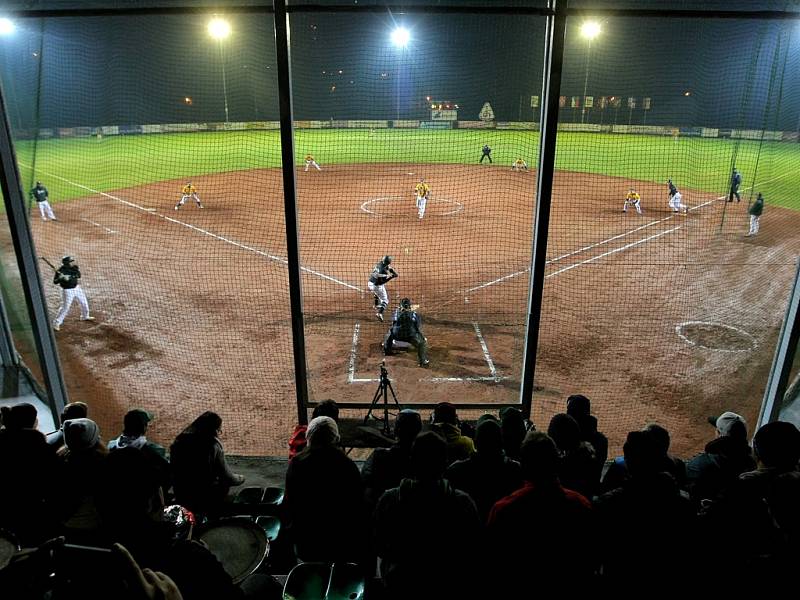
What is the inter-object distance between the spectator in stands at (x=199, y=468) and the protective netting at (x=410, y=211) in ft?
10.5

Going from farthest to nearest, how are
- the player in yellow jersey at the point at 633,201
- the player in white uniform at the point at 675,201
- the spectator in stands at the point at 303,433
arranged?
the player in yellow jersey at the point at 633,201
the player in white uniform at the point at 675,201
the spectator in stands at the point at 303,433

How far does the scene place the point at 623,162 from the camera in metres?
38.1

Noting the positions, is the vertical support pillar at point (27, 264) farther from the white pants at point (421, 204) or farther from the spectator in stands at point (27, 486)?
the white pants at point (421, 204)

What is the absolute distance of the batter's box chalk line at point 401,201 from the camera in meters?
25.2

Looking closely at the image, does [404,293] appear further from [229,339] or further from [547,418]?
[547,418]

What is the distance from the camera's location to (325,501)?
370cm

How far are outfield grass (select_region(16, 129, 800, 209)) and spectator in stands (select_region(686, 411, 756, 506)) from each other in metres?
31.5

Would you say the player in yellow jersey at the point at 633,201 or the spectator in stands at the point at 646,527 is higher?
the spectator in stands at the point at 646,527

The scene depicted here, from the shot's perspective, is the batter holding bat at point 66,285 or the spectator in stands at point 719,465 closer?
the spectator in stands at point 719,465

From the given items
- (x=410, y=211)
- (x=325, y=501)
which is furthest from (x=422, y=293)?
(x=410, y=211)

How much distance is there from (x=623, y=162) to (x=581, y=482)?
38.0 m

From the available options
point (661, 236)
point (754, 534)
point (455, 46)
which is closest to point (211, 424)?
point (754, 534)

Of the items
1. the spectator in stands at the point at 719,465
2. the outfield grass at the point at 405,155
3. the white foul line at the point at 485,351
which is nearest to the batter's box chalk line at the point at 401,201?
the outfield grass at the point at 405,155

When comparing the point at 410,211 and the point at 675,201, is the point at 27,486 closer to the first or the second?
the point at 410,211
